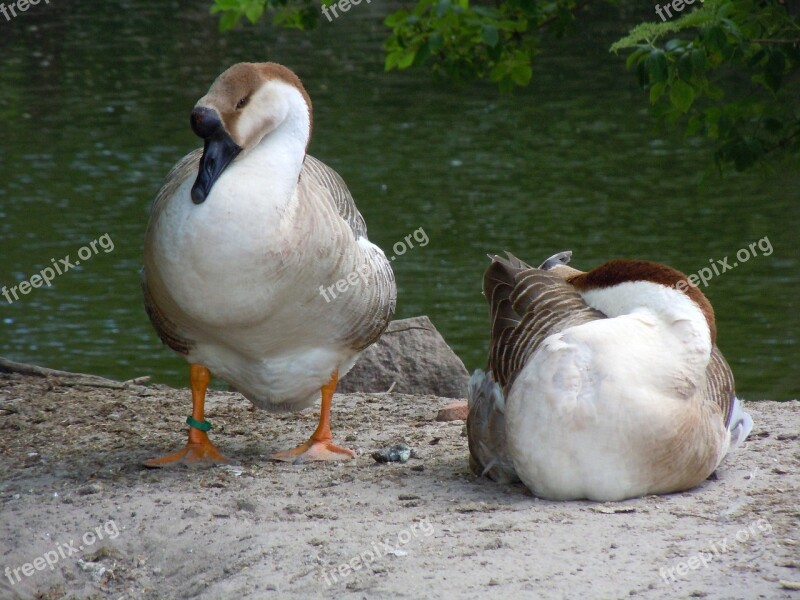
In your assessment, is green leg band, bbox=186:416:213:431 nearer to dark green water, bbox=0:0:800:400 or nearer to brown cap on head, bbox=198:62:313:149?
brown cap on head, bbox=198:62:313:149

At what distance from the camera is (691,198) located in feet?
46.6

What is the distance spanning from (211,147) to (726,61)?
304 cm

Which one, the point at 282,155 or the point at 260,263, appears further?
the point at 282,155

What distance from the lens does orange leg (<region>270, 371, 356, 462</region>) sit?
18.6 ft

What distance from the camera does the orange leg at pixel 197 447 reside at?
220 inches

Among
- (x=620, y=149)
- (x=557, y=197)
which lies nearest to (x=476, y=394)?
(x=557, y=197)

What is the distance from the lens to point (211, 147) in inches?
195

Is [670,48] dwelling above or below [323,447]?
above
